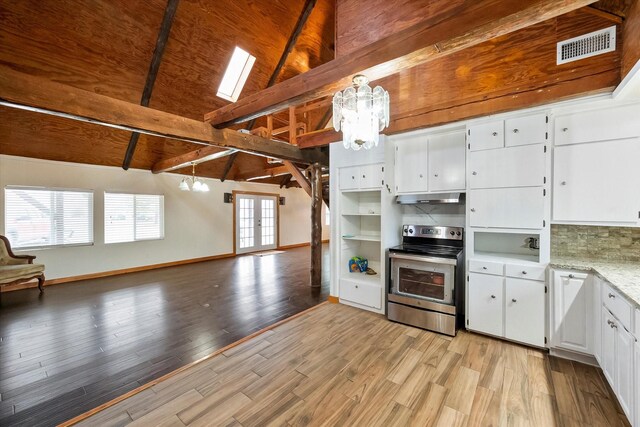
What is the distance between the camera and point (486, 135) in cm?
279

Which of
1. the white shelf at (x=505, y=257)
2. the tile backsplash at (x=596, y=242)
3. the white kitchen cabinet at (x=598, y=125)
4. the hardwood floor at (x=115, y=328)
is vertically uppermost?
the white kitchen cabinet at (x=598, y=125)

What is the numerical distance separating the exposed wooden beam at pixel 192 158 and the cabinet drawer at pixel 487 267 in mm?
3509

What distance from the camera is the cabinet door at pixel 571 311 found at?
227 cm

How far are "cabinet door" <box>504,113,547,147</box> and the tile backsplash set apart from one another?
99 centimetres

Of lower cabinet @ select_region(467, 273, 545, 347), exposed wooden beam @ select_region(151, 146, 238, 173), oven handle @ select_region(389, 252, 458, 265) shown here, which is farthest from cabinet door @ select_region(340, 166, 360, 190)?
lower cabinet @ select_region(467, 273, 545, 347)

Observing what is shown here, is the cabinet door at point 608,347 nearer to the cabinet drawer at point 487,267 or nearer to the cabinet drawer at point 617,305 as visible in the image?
the cabinet drawer at point 617,305

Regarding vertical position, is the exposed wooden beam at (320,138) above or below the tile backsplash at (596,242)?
above

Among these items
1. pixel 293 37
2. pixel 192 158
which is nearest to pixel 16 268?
pixel 192 158

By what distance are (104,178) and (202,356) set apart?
5209mm

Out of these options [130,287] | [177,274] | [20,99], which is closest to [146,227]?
[177,274]

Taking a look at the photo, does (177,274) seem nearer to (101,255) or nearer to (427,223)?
(101,255)

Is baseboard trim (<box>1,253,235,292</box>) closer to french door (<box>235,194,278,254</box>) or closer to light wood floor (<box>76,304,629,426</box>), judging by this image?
french door (<box>235,194,278,254</box>)

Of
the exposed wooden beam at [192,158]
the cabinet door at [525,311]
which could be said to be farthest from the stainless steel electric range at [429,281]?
the exposed wooden beam at [192,158]

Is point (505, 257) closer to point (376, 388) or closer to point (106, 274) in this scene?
point (376, 388)
